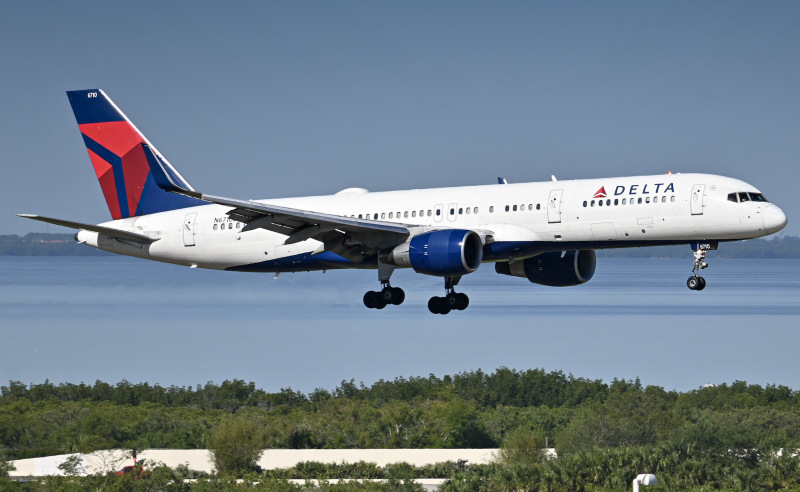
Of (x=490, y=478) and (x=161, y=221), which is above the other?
(x=161, y=221)

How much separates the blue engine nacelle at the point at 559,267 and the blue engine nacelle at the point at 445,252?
6.53 meters

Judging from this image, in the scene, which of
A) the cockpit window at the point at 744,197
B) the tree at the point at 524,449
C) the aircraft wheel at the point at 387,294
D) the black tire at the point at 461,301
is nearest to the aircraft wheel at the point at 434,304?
the black tire at the point at 461,301

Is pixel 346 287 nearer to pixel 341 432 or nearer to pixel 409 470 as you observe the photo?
pixel 341 432

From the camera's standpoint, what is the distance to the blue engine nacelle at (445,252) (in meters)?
49.0

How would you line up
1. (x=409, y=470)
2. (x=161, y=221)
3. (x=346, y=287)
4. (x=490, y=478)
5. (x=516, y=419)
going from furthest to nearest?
(x=346, y=287) → (x=516, y=419) → (x=409, y=470) → (x=490, y=478) → (x=161, y=221)

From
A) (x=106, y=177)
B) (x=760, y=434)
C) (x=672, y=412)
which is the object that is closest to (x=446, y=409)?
(x=672, y=412)

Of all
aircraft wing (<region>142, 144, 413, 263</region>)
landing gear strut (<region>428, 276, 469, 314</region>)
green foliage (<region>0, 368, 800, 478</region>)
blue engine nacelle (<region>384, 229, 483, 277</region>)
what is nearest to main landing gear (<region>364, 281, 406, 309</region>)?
landing gear strut (<region>428, 276, 469, 314</region>)

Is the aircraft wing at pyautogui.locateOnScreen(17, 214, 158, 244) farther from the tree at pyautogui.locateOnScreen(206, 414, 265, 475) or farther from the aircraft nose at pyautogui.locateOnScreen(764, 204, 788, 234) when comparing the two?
the tree at pyautogui.locateOnScreen(206, 414, 265, 475)

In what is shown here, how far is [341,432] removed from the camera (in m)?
122

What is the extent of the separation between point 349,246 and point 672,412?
82357 millimetres

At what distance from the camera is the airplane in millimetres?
47625


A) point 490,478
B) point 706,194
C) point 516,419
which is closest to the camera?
point 706,194

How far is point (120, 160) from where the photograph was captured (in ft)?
A: 204

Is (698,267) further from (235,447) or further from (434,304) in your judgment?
(235,447)
